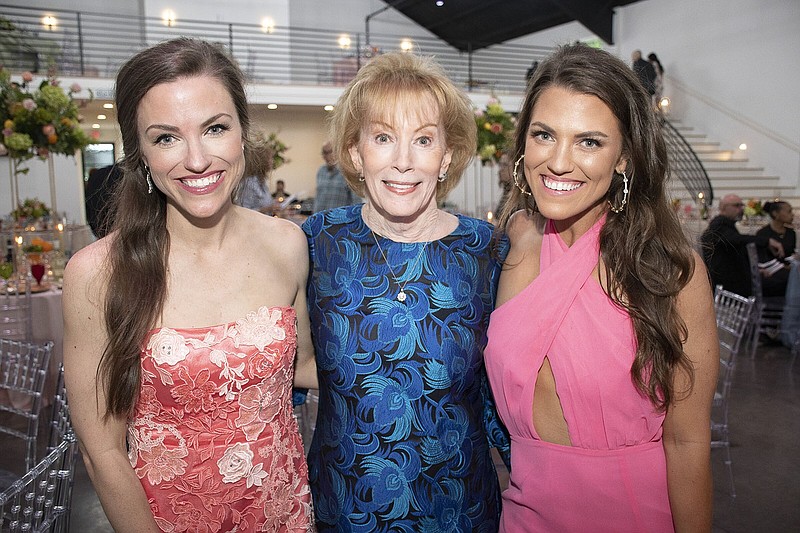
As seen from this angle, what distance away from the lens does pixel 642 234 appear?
5.26 feet

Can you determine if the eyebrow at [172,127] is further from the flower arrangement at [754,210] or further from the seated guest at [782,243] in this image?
the flower arrangement at [754,210]

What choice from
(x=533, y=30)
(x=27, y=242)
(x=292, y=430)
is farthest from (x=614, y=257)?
(x=533, y=30)

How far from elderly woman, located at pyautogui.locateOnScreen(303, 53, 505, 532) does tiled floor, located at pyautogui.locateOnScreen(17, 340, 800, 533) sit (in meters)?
2.25

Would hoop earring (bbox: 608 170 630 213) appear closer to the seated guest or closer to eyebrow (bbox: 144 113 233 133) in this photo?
eyebrow (bbox: 144 113 233 133)

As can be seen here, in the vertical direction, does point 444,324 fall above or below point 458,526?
above

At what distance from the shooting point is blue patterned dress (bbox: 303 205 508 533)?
5.54ft

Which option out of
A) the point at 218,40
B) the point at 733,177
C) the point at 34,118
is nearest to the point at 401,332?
the point at 34,118

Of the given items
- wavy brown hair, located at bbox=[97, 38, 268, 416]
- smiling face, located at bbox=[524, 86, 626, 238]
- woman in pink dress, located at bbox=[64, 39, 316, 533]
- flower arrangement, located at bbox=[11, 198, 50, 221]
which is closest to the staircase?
flower arrangement, located at bbox=[11, 198, 50, 221]

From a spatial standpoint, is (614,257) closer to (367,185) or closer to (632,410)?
(632,410)

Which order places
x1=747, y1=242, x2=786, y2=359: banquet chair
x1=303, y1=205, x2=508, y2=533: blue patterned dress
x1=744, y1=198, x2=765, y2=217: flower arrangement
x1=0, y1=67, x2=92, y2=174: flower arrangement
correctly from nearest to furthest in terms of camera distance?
x1=303, y1=205, x2=508, y2=533: blue patterned dress < x1=0, y1=67, x2=92, y2=174: flower arrangement < x1=747, y1=242, x2=786, y2=359: banquet chair < x1=744, y1=198, x2=765, y2=217: flower arrangement

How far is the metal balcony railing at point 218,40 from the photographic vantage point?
36.6 ft

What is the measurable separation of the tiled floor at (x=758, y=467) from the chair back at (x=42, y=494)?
194 cm

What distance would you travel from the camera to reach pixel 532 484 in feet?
5.49

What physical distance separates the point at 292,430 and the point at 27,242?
5028 mm
